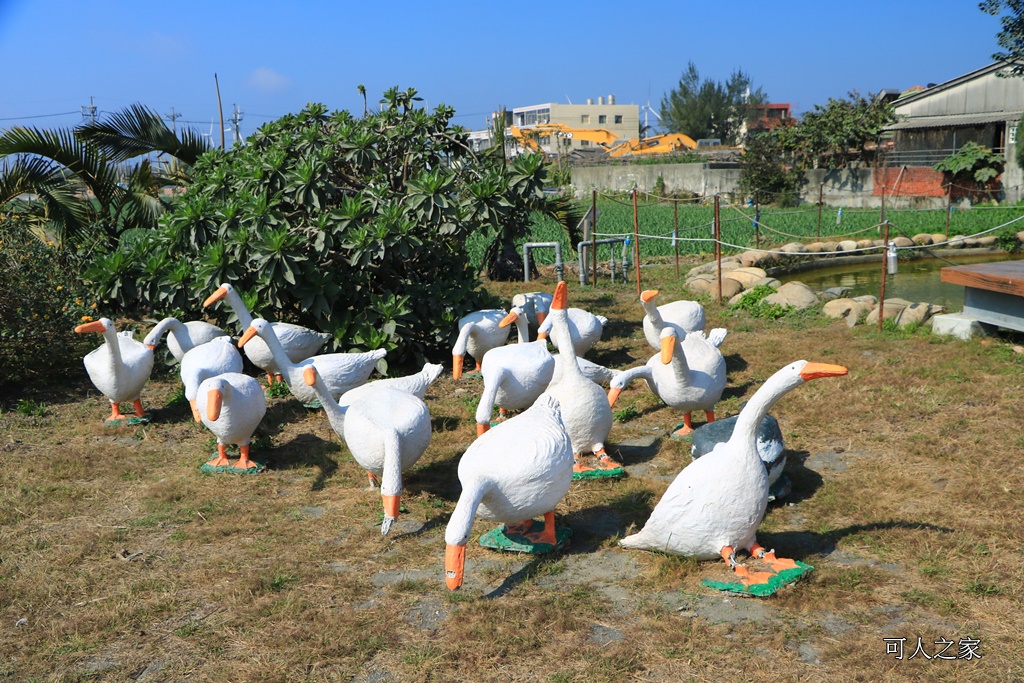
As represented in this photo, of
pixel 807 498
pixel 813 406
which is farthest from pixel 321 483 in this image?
pixel 813 406

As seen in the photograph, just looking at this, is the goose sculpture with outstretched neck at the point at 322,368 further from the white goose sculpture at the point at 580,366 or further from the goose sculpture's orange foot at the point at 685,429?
the goose sculpture's orange foot at the point at 685,429

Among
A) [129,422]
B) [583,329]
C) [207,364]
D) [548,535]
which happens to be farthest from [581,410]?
[129,422]

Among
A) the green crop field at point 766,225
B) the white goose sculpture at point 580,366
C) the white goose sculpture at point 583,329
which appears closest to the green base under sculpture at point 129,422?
the white goose sculpture at point 580,366

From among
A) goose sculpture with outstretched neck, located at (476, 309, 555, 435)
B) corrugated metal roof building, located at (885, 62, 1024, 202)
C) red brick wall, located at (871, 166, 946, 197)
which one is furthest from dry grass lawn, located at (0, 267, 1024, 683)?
corrugated metal roof building, located at (885, 62, 1024, 202)

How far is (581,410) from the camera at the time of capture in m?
6.33

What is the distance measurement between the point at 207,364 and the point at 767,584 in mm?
5488

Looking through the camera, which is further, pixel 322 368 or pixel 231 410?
pixel 322 368

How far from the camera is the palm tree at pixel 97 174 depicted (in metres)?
11.2

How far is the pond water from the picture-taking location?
14250 mm

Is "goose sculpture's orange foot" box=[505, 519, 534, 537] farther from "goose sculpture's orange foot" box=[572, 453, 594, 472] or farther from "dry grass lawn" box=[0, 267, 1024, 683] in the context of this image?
"goose sculpture's orange foot" box=[572, 453, 594, 472]

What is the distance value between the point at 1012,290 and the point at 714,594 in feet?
21.4

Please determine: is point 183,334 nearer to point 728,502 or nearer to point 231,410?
point 231,410

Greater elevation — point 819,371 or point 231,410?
point 819,371

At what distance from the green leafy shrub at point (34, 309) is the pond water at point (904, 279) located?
12.1 m
